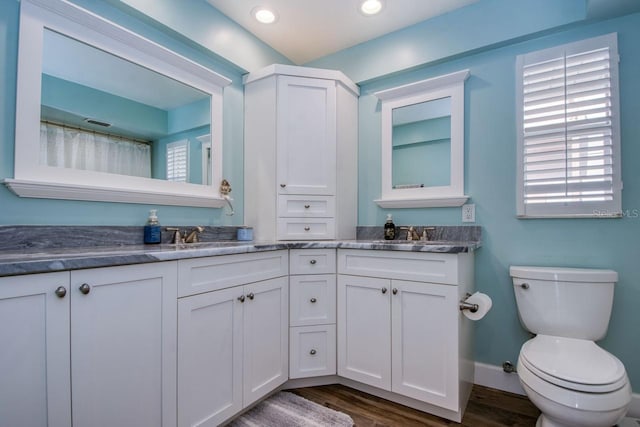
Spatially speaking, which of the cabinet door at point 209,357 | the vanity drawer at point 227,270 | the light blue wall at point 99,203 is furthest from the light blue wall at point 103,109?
the cabinet door at point 209,357

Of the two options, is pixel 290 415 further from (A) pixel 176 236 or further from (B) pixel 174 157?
(B) pixel 174 157

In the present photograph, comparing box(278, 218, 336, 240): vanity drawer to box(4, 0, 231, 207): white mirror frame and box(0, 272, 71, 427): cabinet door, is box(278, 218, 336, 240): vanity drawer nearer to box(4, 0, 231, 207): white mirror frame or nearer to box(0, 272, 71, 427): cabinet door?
box(4, 0, 231, 207): white mirror frame

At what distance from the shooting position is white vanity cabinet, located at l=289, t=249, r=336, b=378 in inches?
72.5

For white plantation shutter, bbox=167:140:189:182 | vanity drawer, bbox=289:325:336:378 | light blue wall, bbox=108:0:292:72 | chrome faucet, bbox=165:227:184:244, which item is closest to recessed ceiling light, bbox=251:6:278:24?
light blue wall, bbox=108:0:292:72

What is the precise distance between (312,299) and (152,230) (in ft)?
3.24

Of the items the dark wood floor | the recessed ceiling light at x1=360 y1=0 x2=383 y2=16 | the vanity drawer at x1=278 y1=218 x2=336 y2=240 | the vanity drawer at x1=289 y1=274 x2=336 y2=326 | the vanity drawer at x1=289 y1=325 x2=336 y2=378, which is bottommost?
the dark wood floor

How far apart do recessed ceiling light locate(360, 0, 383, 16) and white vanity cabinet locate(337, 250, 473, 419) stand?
163 cm

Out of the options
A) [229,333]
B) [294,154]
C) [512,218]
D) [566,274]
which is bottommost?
[229,333]

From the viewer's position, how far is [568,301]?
1559mm

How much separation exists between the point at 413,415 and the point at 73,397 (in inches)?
60.1

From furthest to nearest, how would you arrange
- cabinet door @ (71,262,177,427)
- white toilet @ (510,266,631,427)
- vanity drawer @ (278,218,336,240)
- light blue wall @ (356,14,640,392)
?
vanity drawer @ (278,218,336,240)
light blue wall @ (356,14,640,392)
white toilet @ (510,266,631,427)
cabinet door @ (71,262,177,427)

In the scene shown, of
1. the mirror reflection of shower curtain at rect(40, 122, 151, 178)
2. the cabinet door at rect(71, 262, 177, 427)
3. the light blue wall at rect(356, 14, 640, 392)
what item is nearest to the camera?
the cabinet door at rect(71, 262, 177, 427)

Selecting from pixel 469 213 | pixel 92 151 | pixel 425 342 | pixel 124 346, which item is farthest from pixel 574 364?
pixel 92 151

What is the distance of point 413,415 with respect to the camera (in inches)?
64.2
